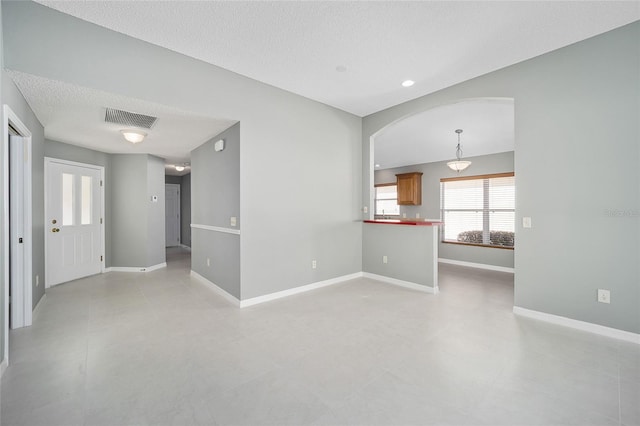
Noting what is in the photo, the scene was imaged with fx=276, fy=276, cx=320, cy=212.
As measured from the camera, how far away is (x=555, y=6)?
236 cm

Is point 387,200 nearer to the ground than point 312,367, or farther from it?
farther from it

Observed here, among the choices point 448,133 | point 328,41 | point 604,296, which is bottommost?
point 604,296

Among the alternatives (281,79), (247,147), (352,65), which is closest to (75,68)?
(247,147)

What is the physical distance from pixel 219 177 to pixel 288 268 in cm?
172

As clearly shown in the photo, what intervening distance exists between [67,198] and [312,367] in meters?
5.13

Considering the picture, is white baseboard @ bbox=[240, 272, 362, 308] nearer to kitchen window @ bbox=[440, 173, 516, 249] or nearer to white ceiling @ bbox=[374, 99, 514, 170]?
white ceiling @ bbox=[374, 99, 514, 170]

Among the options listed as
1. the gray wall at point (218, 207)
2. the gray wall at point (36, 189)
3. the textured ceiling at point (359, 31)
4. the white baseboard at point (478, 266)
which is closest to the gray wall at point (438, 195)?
the white baseboard at point (478, 266)

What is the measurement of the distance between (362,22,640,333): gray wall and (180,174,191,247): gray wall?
8.59 meters

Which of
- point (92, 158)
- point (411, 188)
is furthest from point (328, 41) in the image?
point (411, 188)

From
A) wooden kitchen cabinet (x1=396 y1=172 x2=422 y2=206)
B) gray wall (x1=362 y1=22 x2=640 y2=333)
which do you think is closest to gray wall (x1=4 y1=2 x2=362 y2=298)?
gray wall (x1=362 y1=22 x2=640 y2=333)

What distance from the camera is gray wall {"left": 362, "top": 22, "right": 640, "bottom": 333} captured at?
8.55ft

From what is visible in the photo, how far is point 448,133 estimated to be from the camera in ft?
18.8

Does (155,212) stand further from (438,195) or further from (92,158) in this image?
(438,195)

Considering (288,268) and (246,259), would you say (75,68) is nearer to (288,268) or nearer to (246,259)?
(246,259)
